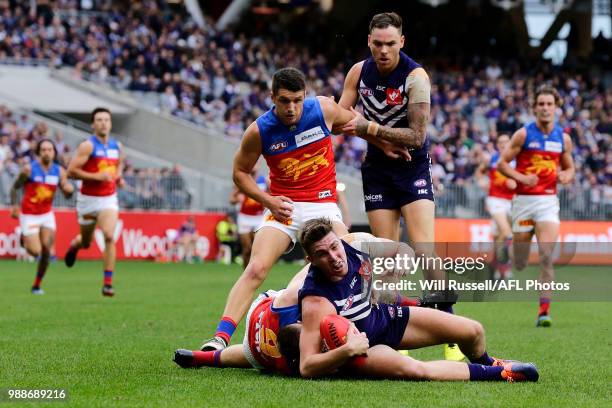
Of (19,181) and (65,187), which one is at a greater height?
(19,181)

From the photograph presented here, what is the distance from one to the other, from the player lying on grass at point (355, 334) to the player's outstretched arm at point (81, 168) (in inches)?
334

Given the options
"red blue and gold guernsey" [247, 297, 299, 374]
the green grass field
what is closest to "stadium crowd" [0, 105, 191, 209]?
the green grass field

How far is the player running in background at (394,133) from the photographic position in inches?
368

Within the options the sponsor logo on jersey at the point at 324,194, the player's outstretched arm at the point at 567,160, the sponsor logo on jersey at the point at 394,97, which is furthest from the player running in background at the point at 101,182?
the sponsor logo on jersey at the point at 394,97

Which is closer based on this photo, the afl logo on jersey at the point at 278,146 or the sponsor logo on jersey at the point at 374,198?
the afl logo on jersey at the point at 278,146

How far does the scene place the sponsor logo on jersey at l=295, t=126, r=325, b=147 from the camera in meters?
9.34

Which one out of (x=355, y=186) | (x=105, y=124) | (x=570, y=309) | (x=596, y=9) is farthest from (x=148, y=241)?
(x=596, y=9)

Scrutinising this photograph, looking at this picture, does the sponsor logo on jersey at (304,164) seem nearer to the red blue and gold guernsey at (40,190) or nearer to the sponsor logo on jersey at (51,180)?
the red blue and gold guernsey at (40,190)

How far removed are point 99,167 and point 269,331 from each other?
938cm

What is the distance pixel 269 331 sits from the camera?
812 centimetres

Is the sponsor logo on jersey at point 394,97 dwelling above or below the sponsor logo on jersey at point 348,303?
above

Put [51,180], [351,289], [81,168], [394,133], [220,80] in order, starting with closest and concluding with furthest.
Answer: [351,289]
[394,133]
[81,168]
[51,180]
[220,80]

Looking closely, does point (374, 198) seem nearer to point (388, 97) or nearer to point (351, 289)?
point (388, 97)

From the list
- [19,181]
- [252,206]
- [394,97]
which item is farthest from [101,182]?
[394,97]
